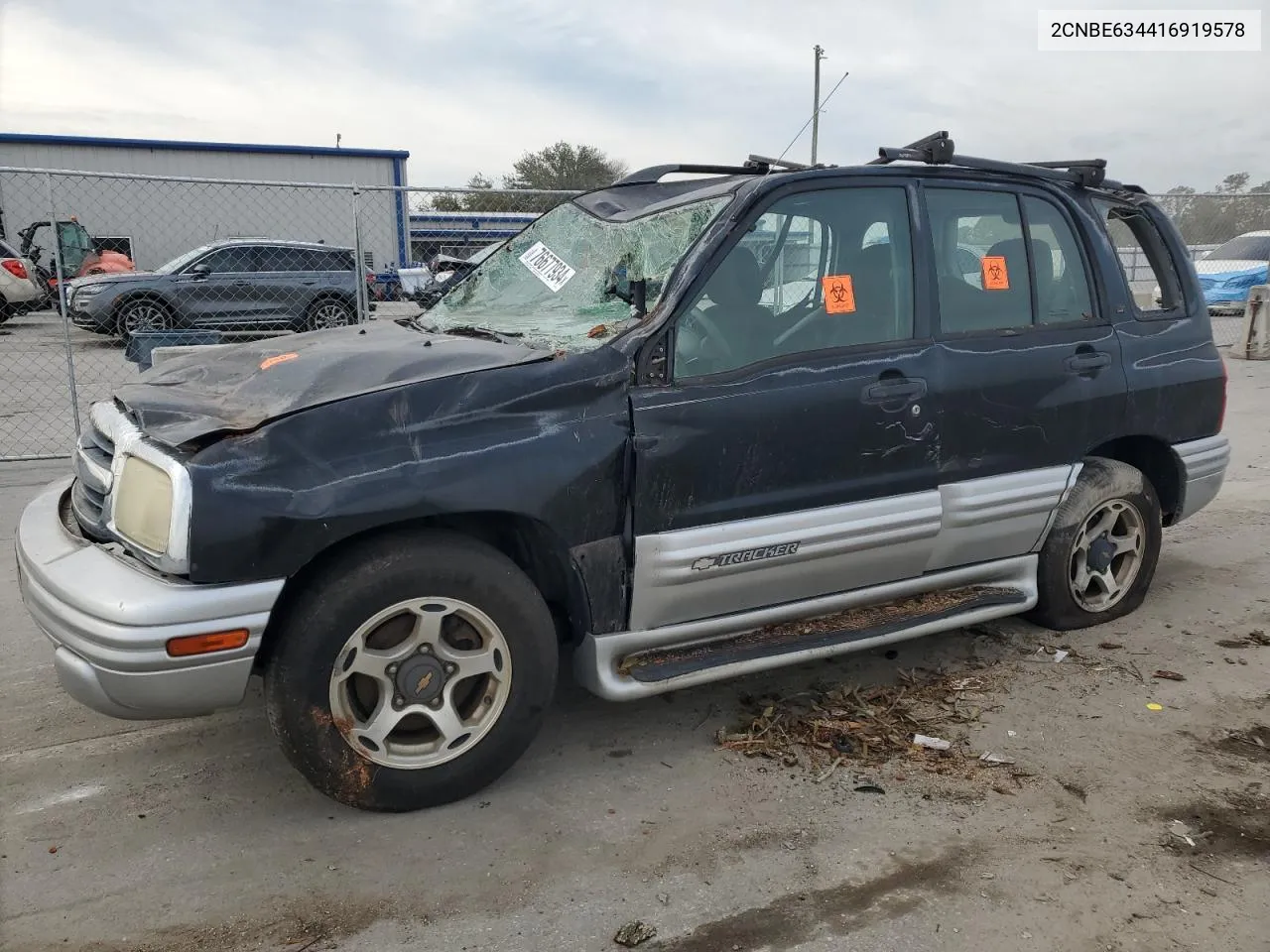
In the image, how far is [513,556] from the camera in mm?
3191

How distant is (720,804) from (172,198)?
2297cm

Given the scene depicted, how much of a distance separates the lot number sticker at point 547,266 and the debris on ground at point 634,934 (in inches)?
90.4

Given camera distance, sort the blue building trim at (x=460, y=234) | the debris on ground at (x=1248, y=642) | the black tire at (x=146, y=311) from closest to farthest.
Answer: the debris on ground at (x=1248, y=642) < the blue building trim at (x=460, y=234) < the black tire at (x=146, y=311)

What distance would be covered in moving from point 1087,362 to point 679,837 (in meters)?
2.57

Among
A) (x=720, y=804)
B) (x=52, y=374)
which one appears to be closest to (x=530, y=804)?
(x=720, y=804)

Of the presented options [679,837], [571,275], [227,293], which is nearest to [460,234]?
[227,293]

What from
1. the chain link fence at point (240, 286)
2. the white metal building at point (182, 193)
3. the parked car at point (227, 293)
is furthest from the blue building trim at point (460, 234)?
the white metal building at point (182, 193)

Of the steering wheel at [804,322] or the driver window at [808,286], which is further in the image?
the steering wheel at [804,322]

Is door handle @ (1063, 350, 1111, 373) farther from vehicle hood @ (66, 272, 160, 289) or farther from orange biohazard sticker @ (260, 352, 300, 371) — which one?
vehicle hood @ (66, 272, 160, 289)

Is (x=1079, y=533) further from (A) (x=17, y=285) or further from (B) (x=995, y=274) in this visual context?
(A) (x=17, y=285)

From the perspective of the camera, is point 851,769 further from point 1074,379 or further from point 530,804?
point 1074,379

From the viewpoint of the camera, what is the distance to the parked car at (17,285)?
14708 mm

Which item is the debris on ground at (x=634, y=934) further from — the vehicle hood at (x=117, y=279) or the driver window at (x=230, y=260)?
the vehicle hood at (x=117, y=279)

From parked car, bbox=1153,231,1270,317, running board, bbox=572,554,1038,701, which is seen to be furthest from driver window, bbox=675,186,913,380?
parked car, bbox=1153,231,1270,317
